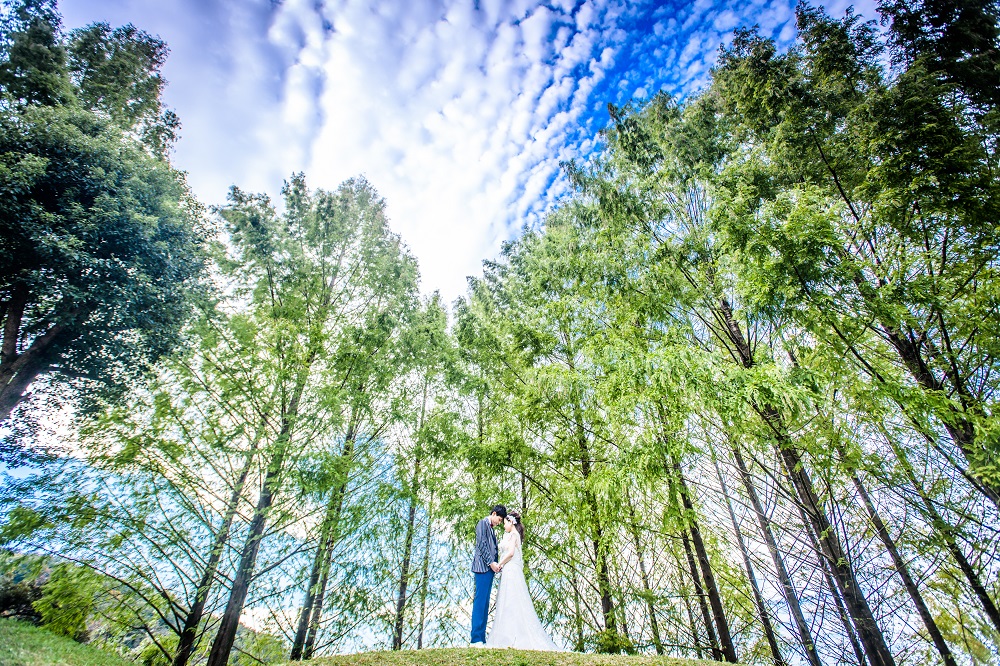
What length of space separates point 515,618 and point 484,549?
2.85ft

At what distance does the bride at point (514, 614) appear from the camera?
4.43 metres

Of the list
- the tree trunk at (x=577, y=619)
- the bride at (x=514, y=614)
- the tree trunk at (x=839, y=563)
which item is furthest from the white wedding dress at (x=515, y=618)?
the tree trunk at (x=839, y=563)

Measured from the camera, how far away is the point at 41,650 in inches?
248

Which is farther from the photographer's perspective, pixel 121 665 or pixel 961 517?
pixel 121 665

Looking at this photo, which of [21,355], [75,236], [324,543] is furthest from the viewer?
[21,355]

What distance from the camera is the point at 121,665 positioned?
6859 mm

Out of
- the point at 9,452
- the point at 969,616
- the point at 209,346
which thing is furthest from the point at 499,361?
the point at 9,452

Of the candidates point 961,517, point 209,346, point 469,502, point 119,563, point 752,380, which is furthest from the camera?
point 469,502

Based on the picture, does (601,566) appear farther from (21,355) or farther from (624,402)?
(21,355)

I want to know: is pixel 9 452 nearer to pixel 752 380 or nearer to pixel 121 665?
pixel 121 665

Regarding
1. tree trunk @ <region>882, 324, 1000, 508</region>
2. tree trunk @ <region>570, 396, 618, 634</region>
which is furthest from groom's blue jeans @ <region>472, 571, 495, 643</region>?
tree trunk @ <region>882, 324, 1000, 508</region>

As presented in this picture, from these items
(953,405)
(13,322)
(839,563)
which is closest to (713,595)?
(839,563)

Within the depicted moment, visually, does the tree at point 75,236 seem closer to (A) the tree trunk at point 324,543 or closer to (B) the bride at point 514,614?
(A) the tree trunk at point 324,543

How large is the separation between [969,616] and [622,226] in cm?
1220
